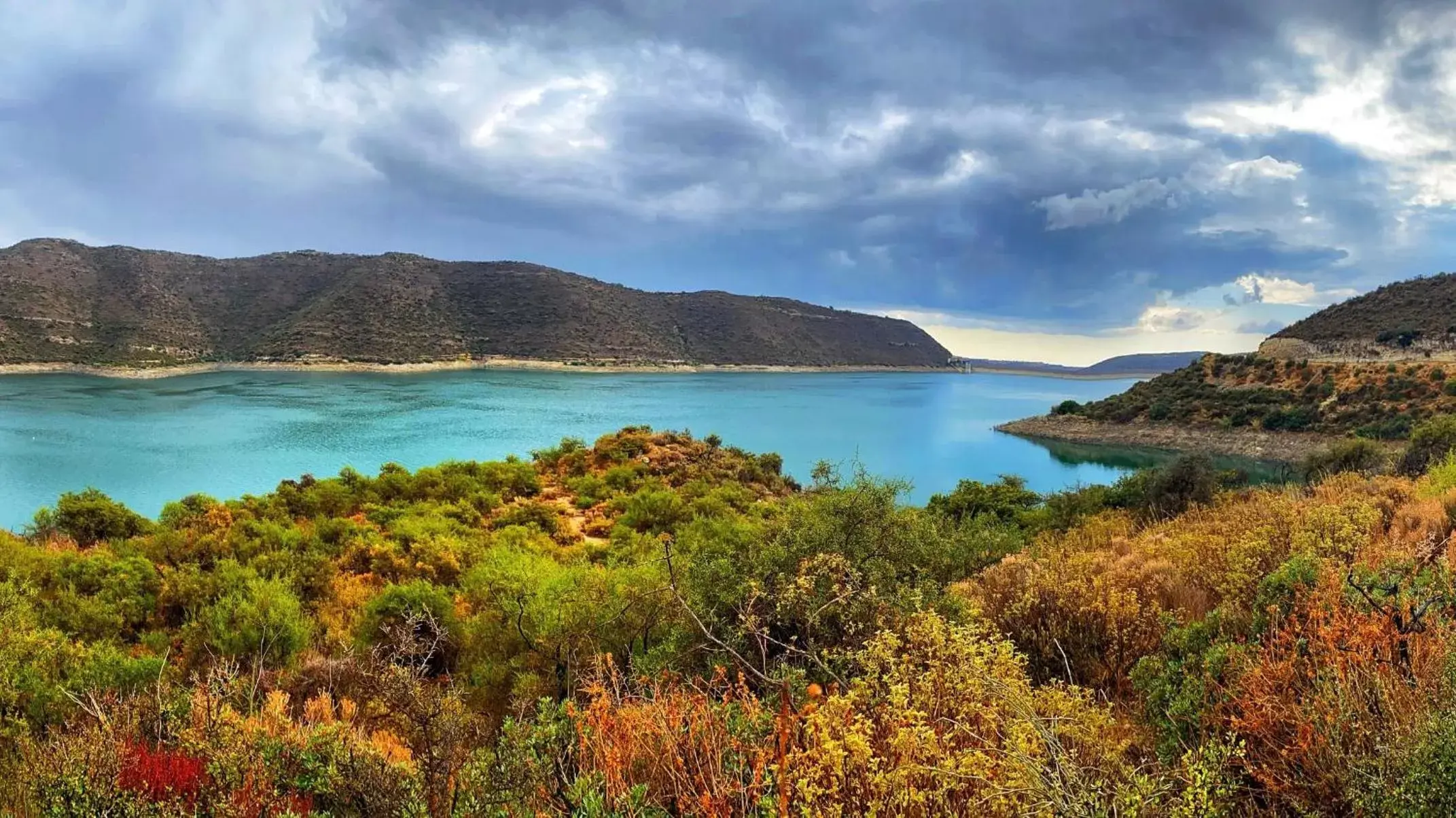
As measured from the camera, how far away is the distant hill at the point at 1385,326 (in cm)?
4156

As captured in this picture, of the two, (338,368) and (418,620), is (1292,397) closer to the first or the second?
(418,620)

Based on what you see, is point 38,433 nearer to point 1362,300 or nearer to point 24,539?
point 24,539

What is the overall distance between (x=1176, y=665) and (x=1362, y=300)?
2775 inches

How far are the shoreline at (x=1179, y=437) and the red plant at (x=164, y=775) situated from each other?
112ft

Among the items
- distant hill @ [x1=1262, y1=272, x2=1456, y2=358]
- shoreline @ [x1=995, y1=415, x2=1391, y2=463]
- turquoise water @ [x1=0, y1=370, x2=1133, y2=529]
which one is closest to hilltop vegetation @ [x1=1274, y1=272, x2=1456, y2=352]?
distant hill @ [x1=1262, y1=272, x2=1456, y2=358]

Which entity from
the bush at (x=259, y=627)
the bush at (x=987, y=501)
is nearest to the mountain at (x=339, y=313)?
the bush at (x=987, y=501)

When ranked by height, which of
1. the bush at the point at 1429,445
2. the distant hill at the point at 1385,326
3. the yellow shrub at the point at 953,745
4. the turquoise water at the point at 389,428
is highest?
the distant hill at the point at 1385,326

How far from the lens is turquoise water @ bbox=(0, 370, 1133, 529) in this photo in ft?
74.3

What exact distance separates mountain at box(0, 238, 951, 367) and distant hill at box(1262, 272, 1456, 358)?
77.1 metres

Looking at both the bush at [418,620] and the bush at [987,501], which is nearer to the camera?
the bush at [418,620]

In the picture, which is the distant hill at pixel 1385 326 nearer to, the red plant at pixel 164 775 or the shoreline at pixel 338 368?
the red plant at pixel 164 775

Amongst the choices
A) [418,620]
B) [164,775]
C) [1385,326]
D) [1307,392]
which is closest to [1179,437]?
[1307,392]

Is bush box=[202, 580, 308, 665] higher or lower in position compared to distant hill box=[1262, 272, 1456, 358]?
lower

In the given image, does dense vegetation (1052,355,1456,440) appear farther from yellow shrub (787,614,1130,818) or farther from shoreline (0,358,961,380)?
shoreline (0,358,961,380)
